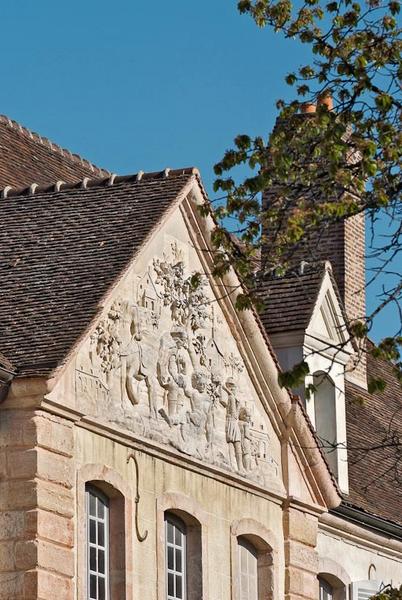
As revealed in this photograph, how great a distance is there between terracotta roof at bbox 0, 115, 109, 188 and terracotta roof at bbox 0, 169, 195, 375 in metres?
1.91

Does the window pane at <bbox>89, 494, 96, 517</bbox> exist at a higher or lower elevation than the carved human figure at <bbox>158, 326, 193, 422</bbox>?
lower

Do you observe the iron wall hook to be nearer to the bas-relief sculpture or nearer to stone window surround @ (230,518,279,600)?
the bas-relief sculpture

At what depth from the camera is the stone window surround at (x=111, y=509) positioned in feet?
70.0

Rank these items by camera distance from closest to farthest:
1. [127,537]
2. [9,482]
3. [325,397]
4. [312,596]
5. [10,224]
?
1. [9,482]
2. [127,537]
3. [10,224]
4. [312,596]
5. [325,397]

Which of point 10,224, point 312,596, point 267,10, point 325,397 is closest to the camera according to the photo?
point 267,10

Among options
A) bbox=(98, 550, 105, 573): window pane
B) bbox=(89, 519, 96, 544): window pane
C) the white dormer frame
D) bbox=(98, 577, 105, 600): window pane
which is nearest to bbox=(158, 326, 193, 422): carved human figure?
bbox=(89, 519, 96, 544): window pane

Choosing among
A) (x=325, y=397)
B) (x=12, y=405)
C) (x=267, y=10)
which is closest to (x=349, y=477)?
(x=325, y=397)

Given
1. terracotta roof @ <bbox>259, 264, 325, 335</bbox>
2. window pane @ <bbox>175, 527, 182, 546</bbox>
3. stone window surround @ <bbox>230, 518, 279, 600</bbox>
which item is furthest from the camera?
terracotta roof @ <bbox>259, 264, 325, 335</bbox>

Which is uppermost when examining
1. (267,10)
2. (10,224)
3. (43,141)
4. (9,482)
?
(43,141)

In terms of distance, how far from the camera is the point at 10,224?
23.9m

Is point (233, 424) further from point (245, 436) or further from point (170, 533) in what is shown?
point (170, 533)

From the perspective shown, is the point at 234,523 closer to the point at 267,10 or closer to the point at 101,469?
the point at 101,469

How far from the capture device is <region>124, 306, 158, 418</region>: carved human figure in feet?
73.9

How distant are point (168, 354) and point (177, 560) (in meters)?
2.33
